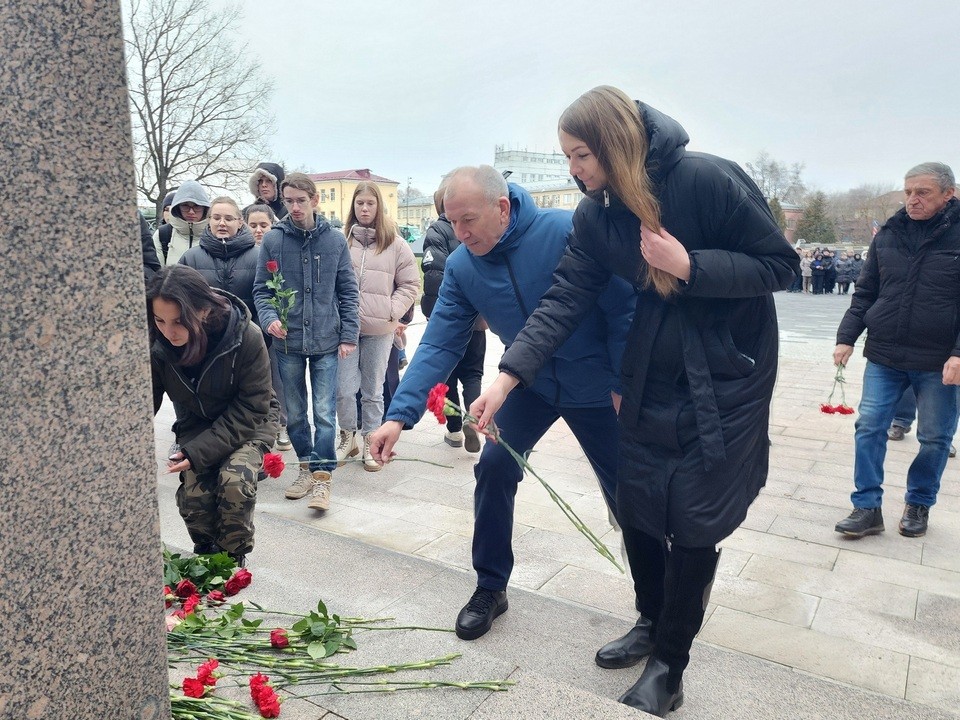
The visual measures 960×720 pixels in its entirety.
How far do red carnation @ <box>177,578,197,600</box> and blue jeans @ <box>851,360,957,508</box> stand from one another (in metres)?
3.55

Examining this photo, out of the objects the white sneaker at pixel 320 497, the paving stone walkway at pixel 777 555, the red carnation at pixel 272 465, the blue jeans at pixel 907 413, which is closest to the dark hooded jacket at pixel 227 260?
the paving stone walkway at pixel 777 555

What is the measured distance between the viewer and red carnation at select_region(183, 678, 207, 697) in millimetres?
2191

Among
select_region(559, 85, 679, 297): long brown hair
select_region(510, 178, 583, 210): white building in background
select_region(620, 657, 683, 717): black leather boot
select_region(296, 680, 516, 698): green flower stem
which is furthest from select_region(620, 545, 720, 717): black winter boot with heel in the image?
select_region(510, 178, 583, 210): white building in background

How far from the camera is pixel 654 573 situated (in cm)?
302

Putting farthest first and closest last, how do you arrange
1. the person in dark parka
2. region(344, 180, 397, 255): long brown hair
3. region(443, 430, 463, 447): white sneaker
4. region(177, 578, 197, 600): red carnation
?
region(443, 430, 463, 447): white sneaker → region(344, 180, 397, 255): long brown hair → the person in dark parka → region(177, 578, 197, 600): red carnation

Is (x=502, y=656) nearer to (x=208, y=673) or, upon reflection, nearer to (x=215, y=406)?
(x=208, y=673)

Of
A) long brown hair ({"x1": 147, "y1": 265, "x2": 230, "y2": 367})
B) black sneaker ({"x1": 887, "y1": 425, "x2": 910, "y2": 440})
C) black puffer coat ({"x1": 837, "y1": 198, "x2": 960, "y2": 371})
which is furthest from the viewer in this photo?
black sneaker ({"x1": 887, "y1": 425, "x2": 910, "y2": 440})

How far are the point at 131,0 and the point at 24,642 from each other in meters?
24.2

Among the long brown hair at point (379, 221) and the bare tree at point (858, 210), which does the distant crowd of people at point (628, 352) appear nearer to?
the long brown hair at point (379, 221)

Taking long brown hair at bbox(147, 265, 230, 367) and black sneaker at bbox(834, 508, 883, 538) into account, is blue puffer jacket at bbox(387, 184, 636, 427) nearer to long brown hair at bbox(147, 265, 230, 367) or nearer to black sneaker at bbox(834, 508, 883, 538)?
long brown hair at bbox(147, 265, 230, 367)

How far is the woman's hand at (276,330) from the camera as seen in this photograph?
17.7 feet

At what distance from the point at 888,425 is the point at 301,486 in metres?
3.55

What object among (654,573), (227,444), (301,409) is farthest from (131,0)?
(654,573)

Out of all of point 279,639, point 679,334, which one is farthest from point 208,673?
point 679,334
